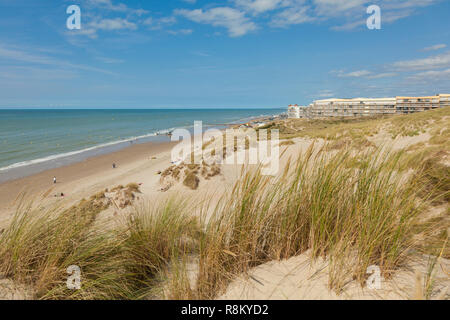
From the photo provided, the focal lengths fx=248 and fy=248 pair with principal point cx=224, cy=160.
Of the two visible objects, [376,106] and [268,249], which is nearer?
[268,249]

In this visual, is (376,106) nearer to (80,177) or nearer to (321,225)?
(80,177)

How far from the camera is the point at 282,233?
255 cm

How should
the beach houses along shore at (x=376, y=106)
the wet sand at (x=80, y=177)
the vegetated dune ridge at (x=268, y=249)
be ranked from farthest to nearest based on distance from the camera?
the beach houses along shore at (x=376, y=106) → the wet sand at (x=80, y=177) → the vegetated dune ridge at (x=268, y=249)

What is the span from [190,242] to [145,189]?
32.8 ft

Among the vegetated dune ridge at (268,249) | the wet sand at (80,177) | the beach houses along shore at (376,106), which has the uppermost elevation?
the beach houses along shore at (376,106)

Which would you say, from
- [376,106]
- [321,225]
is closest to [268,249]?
[321,225]

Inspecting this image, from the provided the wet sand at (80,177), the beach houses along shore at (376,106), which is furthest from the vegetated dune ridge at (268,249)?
the beach houses along shore at (376,106)

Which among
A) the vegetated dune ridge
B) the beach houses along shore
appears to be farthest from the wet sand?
the beach houses along shore

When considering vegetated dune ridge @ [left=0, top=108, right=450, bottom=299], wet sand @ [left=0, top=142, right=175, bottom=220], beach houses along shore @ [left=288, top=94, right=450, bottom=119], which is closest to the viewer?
vegetated dune ridge @ [left=0, top=108, right=450, bottom=299]

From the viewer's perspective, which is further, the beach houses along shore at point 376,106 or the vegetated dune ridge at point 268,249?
the beach houses along shore at point 376,106

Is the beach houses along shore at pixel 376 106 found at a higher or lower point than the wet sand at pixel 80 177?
higher

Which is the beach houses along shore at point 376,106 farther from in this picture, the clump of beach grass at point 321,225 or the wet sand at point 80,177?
the clump of beach grass at point 321,225

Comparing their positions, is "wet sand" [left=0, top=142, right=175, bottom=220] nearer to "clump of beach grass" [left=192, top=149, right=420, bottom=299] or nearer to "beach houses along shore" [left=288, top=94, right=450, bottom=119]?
"clump of beach grass" [left=192, top=149, right=420, bottom=299]
